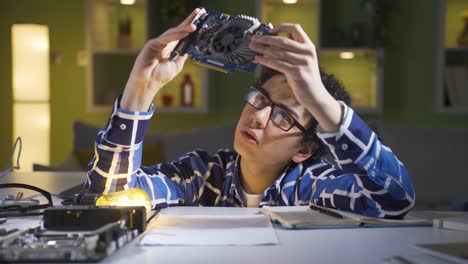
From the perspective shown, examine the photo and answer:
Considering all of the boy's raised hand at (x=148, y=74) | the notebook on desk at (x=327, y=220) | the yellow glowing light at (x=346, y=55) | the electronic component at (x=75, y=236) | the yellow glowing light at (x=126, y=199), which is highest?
the yellow glowing light at (x=346, y=55)

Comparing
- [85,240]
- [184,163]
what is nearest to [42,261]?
[85,240]

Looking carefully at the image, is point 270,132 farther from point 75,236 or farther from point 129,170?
point 75,236

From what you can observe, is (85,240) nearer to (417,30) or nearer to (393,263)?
(393,263)

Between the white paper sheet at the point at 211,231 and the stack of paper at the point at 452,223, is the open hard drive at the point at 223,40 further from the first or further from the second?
the stack of paper at the point at 452,223

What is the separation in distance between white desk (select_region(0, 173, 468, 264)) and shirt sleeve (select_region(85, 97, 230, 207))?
0.39m

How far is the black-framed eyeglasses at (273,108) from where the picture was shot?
1.66 m

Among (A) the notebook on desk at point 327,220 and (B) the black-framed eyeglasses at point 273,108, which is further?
(B) the black-framed eyeglasses at point 273,108

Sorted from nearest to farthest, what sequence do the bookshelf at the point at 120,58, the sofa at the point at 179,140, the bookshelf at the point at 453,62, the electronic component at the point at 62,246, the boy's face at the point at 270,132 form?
the electronic component at the point at 62,246, the boy's face at the point at 270,132, the sofa at the point at 179,140, the bookshelf at the point at 453,62, the bookshelf at the point at 120,58

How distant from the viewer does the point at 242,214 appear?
1350 mm

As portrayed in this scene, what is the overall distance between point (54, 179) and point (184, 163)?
2.16 feet

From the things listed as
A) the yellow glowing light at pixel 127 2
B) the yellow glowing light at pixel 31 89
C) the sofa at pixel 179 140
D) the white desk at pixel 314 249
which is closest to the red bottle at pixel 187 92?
the sofa at pixel 179 140

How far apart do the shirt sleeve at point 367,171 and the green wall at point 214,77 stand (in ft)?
10.2

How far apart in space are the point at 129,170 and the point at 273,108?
1.31ft

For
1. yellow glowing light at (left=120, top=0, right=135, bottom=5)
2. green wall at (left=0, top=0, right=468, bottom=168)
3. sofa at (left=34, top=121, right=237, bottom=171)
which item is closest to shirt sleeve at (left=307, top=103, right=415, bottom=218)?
sofa at (left=34, top=121, right=237, bottom=171)
